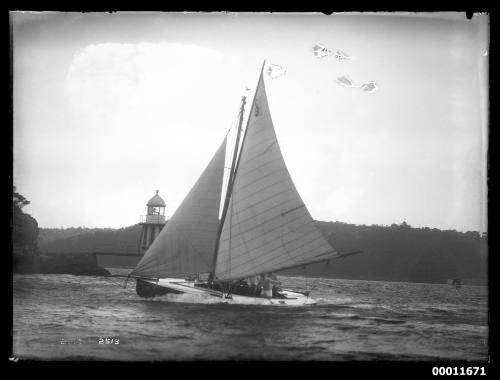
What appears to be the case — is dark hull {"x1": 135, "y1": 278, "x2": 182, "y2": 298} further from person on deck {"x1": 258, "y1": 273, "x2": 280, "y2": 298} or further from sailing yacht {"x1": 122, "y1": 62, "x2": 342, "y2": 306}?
person on deck {"x1": 258, "y1": 273, "x2": 280, "y2": 298}

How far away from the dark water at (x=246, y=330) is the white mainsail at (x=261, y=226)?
1.31m

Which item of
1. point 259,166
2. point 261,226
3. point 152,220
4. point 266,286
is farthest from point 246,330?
point 152,220

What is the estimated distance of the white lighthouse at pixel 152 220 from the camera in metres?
12.3

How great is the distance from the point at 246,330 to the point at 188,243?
426 cm

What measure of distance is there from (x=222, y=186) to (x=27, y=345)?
6366mm

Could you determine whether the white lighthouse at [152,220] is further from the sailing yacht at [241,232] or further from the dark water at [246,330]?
the dark water at [246,330]

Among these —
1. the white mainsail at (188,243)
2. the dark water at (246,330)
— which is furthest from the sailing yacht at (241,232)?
the dark water at (246,330)
